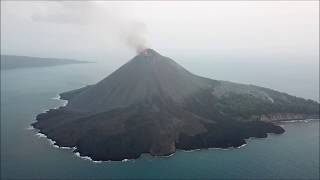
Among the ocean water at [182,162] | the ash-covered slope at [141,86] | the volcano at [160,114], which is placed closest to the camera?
the ocean water at [182,162]

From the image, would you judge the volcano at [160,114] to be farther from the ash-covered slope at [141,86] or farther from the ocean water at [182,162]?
the ocean water at [182,162]

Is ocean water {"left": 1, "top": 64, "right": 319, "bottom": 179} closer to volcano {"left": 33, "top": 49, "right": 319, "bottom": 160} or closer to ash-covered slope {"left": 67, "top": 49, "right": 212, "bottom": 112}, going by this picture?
volcano {"left": 33, "top": 49, "right": 319, "bottom": 160}

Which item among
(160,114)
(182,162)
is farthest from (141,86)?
(182,162)

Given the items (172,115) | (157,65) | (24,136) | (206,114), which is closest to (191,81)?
(157,65)

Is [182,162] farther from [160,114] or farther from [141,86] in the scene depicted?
[141,86]

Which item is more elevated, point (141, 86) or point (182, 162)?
point (141, 86)

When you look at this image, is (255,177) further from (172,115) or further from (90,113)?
(90,113)

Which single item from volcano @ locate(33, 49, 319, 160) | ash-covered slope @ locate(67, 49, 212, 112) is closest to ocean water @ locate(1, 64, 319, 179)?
volcano @ locate(33, 49, 319, 160)

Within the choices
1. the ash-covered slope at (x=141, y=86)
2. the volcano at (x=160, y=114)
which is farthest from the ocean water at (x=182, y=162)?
the ash-covered slope at (x=141, y=86)
